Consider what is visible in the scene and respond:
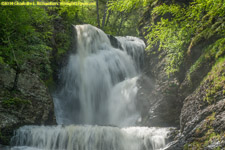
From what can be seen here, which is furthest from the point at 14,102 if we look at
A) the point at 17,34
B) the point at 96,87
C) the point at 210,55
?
Answer: the point at 210,55

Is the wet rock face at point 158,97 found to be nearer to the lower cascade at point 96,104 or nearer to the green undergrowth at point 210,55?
the lower cascade at point 96,104

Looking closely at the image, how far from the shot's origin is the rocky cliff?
541cm

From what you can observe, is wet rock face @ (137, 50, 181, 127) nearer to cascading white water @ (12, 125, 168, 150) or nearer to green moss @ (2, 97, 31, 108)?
cascading white water @ (12, 125, 168, 150)

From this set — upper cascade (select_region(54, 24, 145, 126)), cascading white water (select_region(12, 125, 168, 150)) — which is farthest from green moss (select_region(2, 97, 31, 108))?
upper cascade (select_region(54, 24, 145, 126))

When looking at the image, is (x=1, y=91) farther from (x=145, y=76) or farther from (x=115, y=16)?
(x=115, y=16)

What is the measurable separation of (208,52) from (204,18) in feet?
5.06

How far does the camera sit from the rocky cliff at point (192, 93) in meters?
5.41

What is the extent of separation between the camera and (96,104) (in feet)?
39.6

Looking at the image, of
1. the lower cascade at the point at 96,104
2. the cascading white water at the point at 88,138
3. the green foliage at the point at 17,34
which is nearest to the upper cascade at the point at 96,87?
the lower cascade at the point at 96,104

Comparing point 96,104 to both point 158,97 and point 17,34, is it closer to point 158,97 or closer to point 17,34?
point 158,97

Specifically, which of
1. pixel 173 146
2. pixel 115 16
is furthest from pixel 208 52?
pixel 115 16

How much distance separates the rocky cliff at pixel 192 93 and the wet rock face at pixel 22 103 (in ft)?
13.5

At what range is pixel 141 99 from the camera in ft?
33.1

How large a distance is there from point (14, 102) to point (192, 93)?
19.6ft
